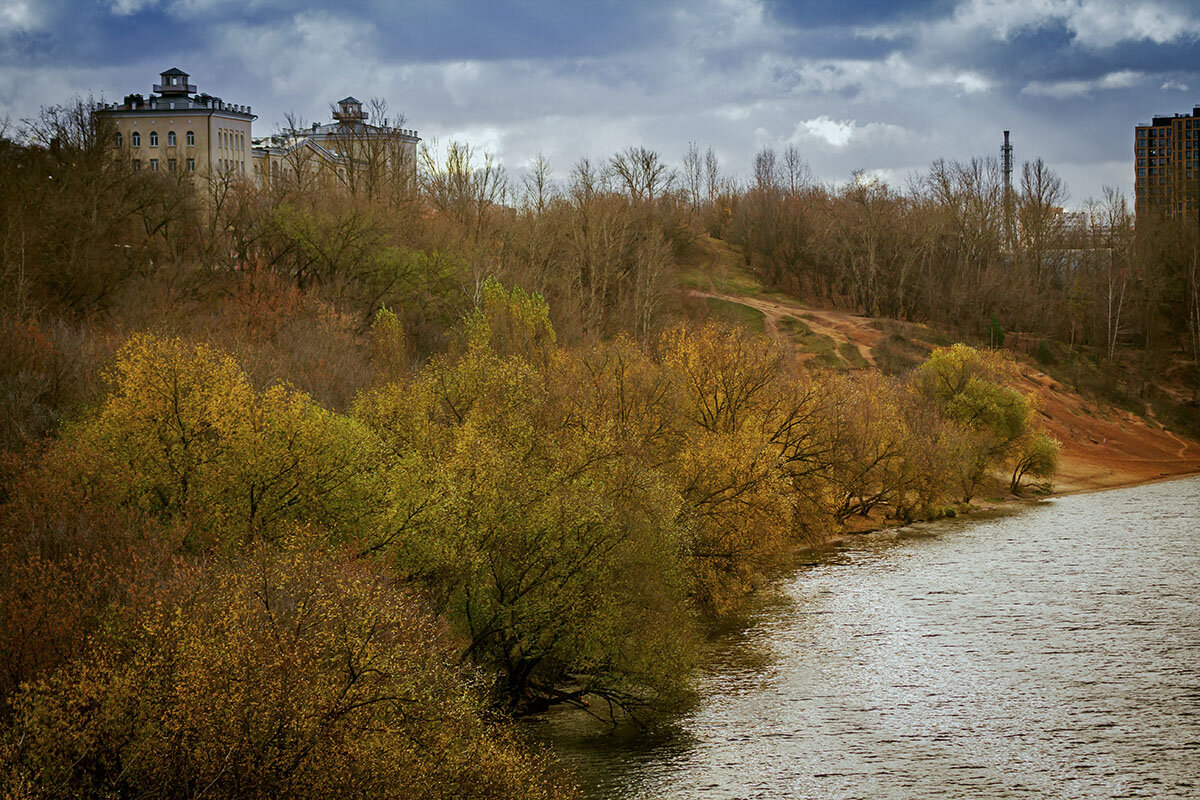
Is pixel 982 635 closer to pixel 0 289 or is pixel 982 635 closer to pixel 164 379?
pixel 164 379

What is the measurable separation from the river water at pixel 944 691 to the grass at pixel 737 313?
5631 centimetres

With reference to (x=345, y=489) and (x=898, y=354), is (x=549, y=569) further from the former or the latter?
(x=898, y=354)

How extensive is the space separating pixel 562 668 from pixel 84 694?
15106 millimetres

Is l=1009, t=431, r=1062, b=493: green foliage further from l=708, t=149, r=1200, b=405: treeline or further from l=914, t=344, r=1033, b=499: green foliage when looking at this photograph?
l=708, t=149, r=1200, b=405: treeline

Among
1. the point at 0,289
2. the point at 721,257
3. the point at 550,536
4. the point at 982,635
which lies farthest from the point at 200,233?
the point at 721,257

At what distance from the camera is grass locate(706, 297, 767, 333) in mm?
106500

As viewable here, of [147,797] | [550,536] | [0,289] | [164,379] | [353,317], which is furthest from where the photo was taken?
[353,317]

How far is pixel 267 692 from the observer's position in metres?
19.0

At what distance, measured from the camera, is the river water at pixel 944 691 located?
26.4 meters

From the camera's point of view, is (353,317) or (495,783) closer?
(495,783)

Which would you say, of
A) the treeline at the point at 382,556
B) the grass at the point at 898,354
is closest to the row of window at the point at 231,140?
the grass at the point at 898,354

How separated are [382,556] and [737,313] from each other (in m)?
83.7

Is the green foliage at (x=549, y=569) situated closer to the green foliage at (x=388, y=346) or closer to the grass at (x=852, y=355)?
the green foliage at (x=388, y=346)

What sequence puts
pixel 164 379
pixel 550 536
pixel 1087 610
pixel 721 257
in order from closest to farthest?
1. pixel 550 536
2. pixel 164 379
3. pixel 1087 610
4. pixel 721 257
